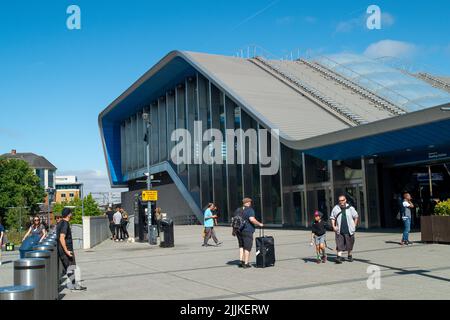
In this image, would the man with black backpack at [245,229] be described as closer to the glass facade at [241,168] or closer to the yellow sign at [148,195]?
the yellow sign at [148,195]

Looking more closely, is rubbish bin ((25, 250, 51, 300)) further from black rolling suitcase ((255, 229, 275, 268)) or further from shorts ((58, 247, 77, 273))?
black rolling suitcase ((255, 229, 275, 268))

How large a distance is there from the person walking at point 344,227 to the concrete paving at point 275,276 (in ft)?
1.44

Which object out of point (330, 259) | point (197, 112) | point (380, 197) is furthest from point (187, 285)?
point (197, 112)

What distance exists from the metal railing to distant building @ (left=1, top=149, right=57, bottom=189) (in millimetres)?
111032

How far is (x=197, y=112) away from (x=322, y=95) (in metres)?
10.8

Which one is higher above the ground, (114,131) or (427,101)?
(114,131)

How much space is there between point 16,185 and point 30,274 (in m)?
82.1

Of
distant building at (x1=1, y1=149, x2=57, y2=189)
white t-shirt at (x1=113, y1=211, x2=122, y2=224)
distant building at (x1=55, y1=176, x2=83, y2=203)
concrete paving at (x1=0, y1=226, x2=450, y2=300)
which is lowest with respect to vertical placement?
concrete paving at (x1=0, y1=226, x2=450, y2=300)

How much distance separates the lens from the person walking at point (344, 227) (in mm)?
12453

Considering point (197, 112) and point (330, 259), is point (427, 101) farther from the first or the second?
point (330, 259)

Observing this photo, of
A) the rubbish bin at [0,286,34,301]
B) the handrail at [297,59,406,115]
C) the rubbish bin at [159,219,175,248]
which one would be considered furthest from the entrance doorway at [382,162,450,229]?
the rubbish bin at [0,286,34,301]

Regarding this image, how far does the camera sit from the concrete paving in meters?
8.60

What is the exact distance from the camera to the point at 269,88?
3538 cm

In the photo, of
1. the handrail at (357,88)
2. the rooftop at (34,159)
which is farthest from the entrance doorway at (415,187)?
the rooftop at (34,159)
